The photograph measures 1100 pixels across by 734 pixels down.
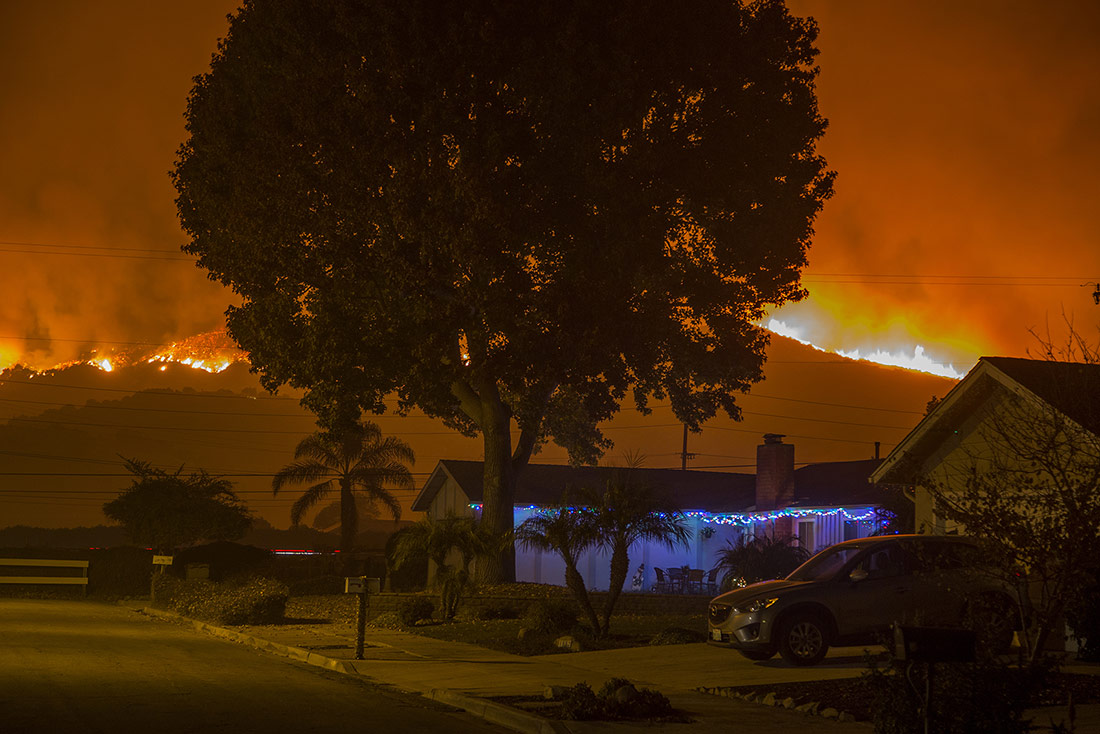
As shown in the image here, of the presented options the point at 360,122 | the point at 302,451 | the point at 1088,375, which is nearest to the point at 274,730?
the point at 1088,375

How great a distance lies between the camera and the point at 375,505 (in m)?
76.0

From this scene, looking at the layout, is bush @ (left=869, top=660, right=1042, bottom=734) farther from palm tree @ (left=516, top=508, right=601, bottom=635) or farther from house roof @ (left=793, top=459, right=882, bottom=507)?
house roof @ (left=793, top=459, right=882, bottom=507)

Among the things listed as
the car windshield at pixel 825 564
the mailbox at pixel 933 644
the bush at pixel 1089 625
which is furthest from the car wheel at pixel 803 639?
the mailbox at pixel 933 644

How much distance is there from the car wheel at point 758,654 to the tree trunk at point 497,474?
16.2m

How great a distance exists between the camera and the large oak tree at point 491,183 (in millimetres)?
27609

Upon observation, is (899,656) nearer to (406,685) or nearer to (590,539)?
(406,685)

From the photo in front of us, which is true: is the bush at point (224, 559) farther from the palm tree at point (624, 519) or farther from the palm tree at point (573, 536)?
the palm tree at point (624, 519)

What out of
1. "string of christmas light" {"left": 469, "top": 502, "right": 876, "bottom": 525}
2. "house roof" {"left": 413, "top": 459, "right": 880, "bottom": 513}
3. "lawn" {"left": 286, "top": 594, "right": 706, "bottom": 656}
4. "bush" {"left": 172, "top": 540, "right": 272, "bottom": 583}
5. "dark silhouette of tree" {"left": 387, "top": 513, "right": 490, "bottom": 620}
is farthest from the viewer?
"bush" {"left": 172, "top": 540, "right": 272, "bottom": 583}

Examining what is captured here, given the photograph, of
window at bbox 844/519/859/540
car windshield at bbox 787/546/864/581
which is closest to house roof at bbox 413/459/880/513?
window at bbox 844/519/859/540

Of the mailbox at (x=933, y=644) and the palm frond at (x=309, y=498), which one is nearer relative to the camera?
the mailbox at (x=933, y=644)

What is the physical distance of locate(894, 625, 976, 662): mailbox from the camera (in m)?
8.60

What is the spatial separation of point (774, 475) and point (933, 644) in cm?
3546

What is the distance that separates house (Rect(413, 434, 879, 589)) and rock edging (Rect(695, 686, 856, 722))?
27.1 meters

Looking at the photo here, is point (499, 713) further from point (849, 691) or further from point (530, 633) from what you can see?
point (530, 633)
